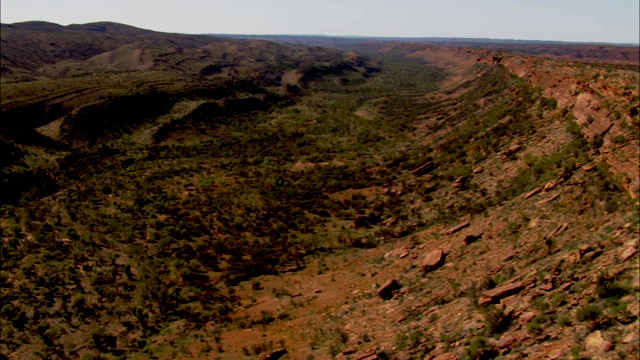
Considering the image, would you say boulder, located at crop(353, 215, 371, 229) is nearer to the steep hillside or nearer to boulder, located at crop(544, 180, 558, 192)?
the steep hillside

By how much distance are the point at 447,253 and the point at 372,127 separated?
159 ft

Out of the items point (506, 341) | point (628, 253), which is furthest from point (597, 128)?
point (506, 341)

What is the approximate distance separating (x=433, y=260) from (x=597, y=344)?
9840 millimetres

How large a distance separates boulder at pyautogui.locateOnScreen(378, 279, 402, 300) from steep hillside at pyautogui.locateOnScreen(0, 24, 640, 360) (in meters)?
0.15

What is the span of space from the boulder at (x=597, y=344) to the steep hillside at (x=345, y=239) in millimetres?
33

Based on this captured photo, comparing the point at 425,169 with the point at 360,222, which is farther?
the point at 425,169

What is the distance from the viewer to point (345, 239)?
94.0ft

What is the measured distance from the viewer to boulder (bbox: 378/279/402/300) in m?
18.9

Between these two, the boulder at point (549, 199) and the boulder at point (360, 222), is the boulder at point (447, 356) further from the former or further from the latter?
the boulder at point (360, 222)

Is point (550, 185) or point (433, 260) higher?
point (550, 185)

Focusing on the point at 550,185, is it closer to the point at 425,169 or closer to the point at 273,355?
the point at 273,355

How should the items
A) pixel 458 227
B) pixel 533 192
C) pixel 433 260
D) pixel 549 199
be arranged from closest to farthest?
pixel 433 260 → pixel 549 199 → pixel 533 192 → pixel 458 227

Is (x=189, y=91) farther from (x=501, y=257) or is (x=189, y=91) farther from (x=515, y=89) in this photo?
(x=501, y=257)

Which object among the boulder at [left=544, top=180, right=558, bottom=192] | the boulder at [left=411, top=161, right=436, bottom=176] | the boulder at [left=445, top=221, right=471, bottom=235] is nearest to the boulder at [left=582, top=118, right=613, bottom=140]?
the boulder at [left=544, top=180, right=558, bottom=192]
